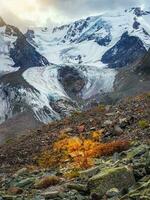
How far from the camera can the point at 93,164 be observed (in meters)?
29.7

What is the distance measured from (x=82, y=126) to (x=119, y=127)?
479cm

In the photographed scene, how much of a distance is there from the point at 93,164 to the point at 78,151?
22.3 feet

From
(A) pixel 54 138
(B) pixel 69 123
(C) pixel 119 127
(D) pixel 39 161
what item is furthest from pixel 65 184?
(B) pixel 69 123

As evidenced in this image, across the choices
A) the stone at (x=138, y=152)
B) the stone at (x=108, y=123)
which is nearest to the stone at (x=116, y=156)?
the stone at (x=138, y=152)

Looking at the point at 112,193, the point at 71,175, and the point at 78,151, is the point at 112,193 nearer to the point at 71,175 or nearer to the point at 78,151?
the point at 71,175

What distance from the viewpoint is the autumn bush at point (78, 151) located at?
32062 millimetres

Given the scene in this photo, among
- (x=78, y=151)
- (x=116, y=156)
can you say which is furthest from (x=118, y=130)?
(x=116, y=156)

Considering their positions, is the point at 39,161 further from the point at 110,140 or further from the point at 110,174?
the point at 110,174

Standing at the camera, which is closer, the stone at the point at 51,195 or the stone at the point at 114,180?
the stone at the point at 114,180

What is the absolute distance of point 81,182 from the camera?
993 inches

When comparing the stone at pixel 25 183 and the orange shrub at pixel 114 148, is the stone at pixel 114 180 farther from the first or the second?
the orange shrub at pixel 114 148

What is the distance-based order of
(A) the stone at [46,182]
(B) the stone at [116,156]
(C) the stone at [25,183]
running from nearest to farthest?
(A) the stone at [46,182] < (C) the stone at [25,183] < (B) the stone at [116,156]

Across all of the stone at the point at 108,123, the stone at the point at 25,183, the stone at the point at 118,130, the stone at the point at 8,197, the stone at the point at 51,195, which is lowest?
the stone at the point at 51,195

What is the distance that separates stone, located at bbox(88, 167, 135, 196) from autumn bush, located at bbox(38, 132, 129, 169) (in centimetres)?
723
